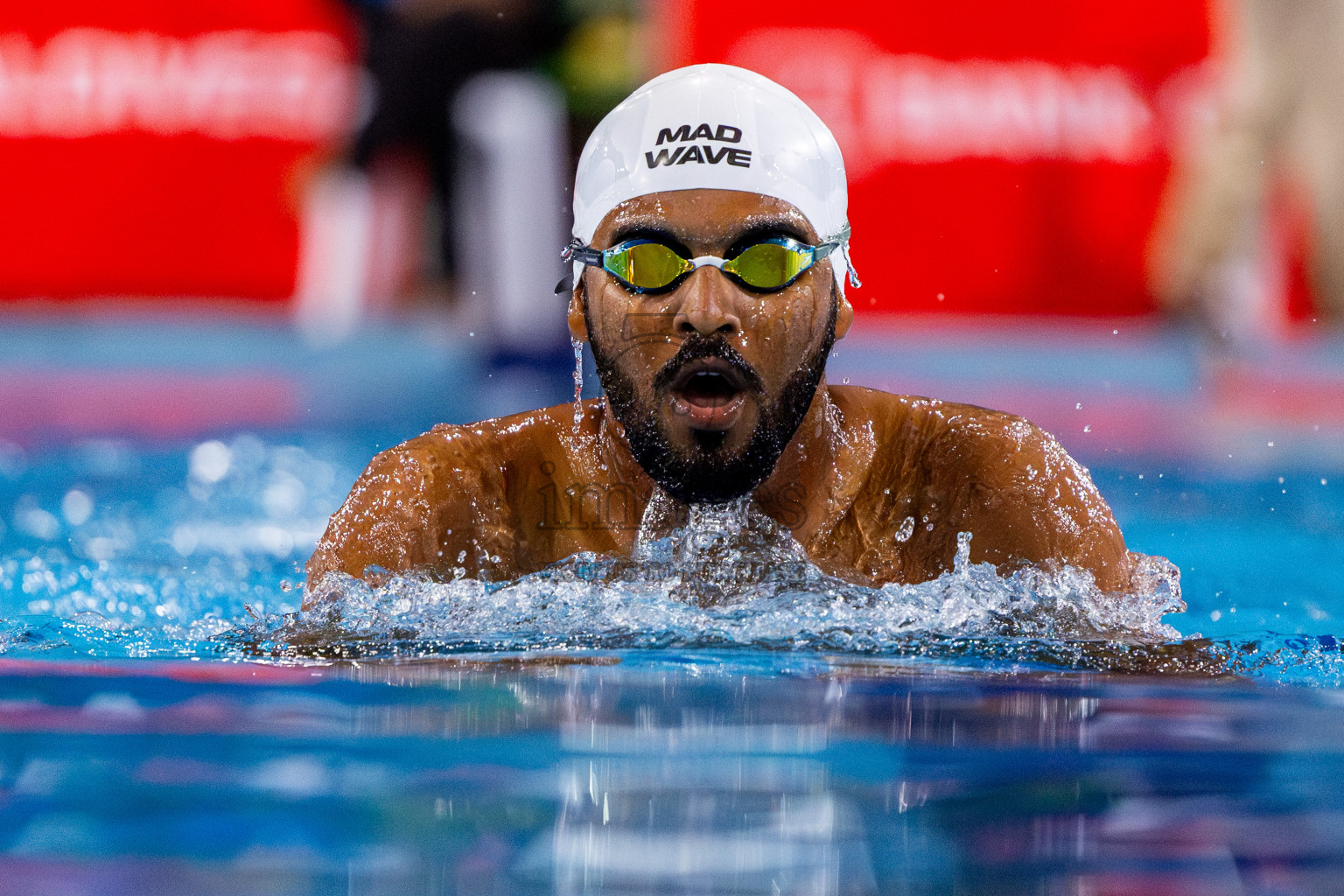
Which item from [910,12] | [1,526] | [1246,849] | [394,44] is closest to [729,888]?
[1246,849]

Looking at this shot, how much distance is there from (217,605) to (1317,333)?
7.19m

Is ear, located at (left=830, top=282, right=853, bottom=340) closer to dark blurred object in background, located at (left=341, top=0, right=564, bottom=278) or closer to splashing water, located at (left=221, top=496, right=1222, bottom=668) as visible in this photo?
splashing water, located at (left=221, top=496, right=1222, bottom=668)

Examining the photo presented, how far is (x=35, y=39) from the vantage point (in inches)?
354

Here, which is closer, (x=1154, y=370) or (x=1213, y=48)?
(x=1154, y=370)

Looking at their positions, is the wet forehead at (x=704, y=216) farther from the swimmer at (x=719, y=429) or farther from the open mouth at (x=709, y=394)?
the open mouth at (x=709, y=394)

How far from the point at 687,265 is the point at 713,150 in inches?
9.7

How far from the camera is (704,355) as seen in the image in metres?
2.38

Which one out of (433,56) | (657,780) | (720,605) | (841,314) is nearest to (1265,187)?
(433,56)

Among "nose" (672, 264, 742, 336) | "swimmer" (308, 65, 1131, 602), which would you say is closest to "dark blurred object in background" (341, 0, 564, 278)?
"swimmer" (308, 65, 1131, 602)

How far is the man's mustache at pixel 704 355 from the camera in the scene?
2385 millimetres

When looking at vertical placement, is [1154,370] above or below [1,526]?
above

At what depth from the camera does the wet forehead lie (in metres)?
2.46

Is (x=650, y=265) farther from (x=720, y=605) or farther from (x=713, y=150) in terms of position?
(x=720, y=605)

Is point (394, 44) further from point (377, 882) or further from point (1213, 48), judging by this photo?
point (377, 882)
